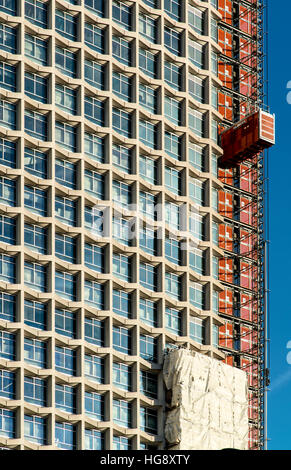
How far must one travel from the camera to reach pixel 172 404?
380 ft

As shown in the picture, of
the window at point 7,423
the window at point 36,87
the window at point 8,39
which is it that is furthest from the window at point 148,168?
the window at point 7,423

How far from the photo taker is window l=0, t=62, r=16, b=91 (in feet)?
365

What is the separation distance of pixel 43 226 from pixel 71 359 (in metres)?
12.0

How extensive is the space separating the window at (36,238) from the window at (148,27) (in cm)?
2571

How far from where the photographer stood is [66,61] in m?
117

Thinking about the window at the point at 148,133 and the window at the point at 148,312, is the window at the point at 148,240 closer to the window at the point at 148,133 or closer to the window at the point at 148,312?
the window at the point at 148,312

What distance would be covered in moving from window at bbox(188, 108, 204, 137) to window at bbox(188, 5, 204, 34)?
9.04 m

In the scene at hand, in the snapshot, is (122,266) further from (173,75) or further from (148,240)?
(173,75)

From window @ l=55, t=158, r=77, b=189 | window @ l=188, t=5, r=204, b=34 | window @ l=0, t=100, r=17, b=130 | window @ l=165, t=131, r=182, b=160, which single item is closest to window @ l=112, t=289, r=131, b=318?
window @ l=55, t=158, r=77, b=189

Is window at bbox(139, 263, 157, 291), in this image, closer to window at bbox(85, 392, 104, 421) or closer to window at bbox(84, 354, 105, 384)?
window at bbox(84, 354, 105, 384)

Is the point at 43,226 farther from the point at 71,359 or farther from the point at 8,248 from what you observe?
the point at 71,359

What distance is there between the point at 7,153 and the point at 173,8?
29.2 metres
